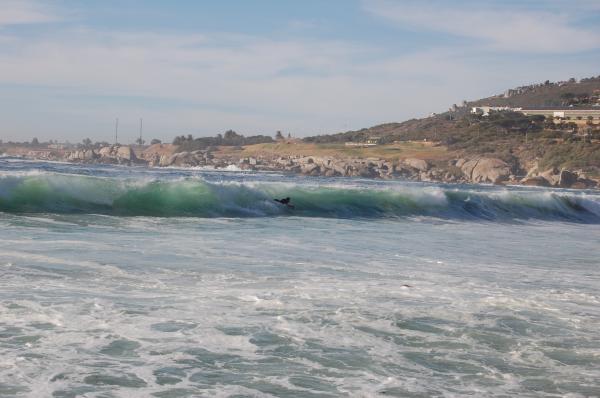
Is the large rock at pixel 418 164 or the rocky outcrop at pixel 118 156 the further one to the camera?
the rocky outcrop at pixel 118 156

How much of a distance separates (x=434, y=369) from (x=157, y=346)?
2140 mm

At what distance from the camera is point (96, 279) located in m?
8.68

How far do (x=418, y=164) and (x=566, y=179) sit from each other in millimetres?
22744

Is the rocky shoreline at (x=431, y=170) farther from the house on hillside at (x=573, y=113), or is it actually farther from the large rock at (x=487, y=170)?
the house on hillside at (x=573, y=113)

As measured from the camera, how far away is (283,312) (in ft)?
24.1

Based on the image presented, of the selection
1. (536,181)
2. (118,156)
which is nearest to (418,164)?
(536,181)

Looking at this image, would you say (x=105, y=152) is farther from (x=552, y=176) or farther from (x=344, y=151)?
(x=552, y=176)

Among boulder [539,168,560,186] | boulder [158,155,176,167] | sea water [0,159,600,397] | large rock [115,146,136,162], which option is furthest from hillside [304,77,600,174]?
sea water [0,159,600,397]

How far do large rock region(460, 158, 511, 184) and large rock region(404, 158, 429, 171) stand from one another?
473 cm

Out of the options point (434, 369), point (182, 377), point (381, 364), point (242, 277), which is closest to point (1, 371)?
point (182, 377)

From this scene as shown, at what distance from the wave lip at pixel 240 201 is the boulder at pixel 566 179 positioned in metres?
44.3

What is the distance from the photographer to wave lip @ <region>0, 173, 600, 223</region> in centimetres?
1919

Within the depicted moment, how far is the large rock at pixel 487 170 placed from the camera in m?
83.8

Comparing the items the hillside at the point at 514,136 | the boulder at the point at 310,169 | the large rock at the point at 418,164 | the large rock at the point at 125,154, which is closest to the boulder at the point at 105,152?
the large rock at the point at 125,154
